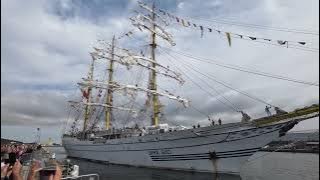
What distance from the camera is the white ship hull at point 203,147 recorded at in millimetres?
33625

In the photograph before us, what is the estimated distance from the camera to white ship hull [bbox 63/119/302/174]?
110 ft

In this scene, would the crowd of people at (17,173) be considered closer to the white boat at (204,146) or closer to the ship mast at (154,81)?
the white boat at (204,146)

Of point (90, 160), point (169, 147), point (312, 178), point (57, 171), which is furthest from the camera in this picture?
point (90, 160)

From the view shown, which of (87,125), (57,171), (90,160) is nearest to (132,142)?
(90,160)

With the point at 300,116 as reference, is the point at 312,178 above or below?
below

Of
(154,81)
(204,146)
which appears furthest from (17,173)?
(154,81)

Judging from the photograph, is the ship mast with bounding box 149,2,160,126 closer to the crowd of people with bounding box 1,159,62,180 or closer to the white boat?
the white boat

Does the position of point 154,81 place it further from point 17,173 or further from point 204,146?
point 17,173

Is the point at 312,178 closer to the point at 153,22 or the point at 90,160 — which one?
the point at 153,22

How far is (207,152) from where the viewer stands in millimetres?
36062

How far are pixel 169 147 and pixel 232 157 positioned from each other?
7057mm

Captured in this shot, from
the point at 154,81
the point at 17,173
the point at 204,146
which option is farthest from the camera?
the point at 154,81

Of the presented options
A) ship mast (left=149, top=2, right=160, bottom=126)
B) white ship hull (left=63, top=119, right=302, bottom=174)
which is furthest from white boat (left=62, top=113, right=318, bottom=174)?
ship mast (left=149, top=2, right=160, bottom=126)

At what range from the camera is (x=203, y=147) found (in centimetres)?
3609
